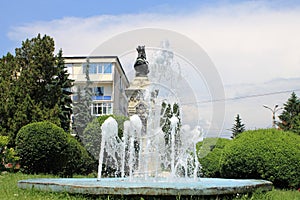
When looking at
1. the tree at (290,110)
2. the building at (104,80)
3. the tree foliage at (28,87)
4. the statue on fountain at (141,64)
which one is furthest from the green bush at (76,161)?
the tree at (290,110)

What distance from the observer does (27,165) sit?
42.9ft

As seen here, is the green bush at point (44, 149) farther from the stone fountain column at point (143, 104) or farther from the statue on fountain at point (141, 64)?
the statue on fountain at point (141, 64)

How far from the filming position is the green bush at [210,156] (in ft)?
47.3

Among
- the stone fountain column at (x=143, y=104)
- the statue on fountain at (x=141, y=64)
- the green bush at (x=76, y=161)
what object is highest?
the statue on fountain at (x=141, y=64)

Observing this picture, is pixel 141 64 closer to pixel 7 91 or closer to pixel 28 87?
pixel 28 87

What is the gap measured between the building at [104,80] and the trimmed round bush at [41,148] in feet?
7.62

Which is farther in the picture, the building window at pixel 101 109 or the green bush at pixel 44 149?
the building window at pixel 101 109

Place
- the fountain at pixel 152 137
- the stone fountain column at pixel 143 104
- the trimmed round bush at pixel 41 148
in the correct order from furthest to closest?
the trimmed round bush at pixel 41 148 → the stone fountain column at pixel 143 104 → the fountain at pixel 152 137

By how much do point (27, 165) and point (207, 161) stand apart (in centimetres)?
625

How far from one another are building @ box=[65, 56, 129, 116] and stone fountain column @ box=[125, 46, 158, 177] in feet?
2.00

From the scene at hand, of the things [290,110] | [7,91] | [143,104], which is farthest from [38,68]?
[290,110]

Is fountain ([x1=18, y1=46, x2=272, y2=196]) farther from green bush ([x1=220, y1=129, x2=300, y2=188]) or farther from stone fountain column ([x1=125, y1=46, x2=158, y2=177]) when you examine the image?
green bush ([x1=220, y1=129, x2=300, y2=188])

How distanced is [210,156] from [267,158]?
4322 millimetres

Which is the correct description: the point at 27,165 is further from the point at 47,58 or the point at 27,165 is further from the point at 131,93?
the point at 47,58
